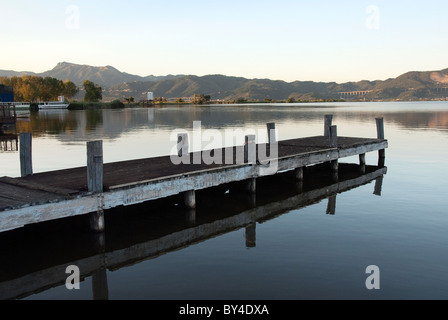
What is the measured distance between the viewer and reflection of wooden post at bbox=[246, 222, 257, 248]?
1195 centimetres

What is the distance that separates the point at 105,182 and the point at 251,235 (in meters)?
4.56

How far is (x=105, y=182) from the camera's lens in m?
12.5

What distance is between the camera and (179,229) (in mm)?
13180

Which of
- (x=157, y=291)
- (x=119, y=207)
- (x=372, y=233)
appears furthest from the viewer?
(x=119, y=207)

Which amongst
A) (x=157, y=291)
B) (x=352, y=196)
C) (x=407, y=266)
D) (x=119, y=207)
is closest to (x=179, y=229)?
(x=119, y=207)

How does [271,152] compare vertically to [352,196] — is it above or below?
above

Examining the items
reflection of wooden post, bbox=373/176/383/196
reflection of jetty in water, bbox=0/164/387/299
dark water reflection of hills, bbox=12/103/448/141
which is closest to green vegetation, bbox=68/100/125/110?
dark water reflection of hills, bbox=12/103/448/141

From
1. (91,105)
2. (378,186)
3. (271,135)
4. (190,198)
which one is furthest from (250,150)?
(91,105)

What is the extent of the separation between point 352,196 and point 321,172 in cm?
530

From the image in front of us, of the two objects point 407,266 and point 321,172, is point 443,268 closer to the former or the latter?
point 407,266

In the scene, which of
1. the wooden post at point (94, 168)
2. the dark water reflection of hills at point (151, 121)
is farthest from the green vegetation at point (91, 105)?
the wooden post at point (94, 168)

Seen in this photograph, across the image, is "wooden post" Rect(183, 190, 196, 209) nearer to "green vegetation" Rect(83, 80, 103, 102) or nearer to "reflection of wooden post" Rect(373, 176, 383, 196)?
"reflection of wooden post" Rect(373, 176, 383, 196)

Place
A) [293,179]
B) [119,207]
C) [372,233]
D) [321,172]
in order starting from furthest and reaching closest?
[321,172] < [293,179] < [119,207] < [372,233]
